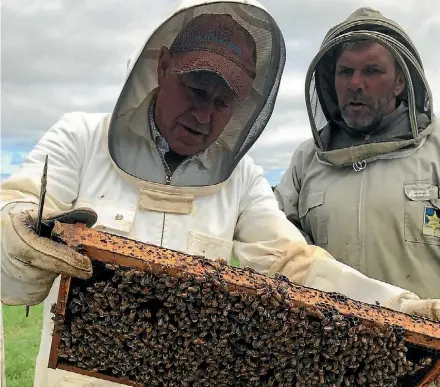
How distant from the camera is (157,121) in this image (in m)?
3.22

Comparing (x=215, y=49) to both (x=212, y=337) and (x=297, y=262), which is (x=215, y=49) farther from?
(x=212, y=337)

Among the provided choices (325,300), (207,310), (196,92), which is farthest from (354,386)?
(196,92)

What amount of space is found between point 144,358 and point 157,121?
57.1 inches

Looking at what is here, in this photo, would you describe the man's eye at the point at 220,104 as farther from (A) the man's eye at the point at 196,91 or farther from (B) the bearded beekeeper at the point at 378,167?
(B) the bearded beekeeper at the point at 378,167

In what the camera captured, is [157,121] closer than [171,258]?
No

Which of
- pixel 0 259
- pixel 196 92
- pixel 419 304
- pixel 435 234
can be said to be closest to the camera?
pixel 0 259

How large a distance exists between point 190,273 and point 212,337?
14.4 inches

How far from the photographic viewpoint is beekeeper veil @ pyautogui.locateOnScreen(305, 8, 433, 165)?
4.31 metres

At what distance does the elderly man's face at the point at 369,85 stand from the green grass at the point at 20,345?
5833 mm

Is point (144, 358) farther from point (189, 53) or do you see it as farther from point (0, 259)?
point (189, 53)

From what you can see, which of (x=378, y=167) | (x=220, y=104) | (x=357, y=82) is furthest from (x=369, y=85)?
(x=220, y=104)

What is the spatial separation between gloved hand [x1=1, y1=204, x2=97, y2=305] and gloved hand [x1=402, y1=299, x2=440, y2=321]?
1.76m

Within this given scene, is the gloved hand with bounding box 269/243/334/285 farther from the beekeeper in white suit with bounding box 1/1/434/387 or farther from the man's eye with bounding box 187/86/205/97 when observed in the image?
the man's eye with bounding box 187/86/205/97

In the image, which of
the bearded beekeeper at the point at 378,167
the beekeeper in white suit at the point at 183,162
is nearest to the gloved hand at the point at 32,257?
the beekeeper in white suit at the point at 183,162
